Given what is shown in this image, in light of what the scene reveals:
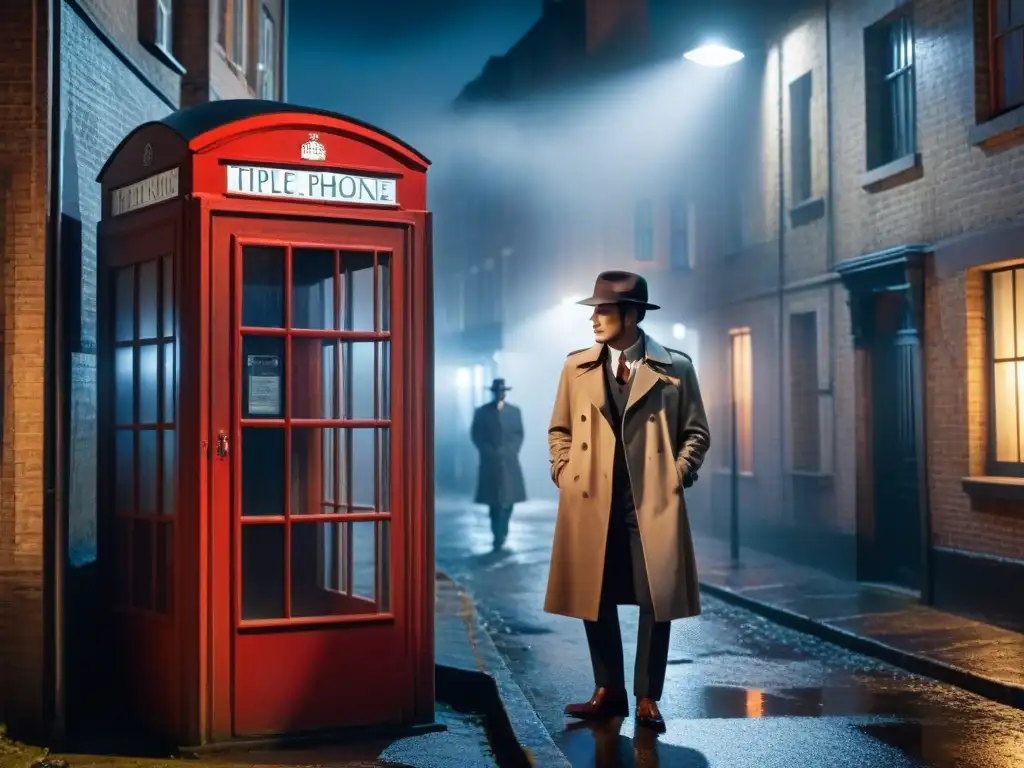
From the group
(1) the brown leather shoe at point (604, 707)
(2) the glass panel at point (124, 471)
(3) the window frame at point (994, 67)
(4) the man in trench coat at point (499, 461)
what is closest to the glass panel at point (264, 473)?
(2) the glass panel at point (124, 471)

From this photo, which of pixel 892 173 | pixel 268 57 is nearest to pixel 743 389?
pixel 892 173

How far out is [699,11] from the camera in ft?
56.5

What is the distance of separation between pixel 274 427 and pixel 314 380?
1.09 ft

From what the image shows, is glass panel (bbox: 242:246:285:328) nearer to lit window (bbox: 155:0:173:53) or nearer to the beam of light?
lit window (bbox: 155:0:173:53)

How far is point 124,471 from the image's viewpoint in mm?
7320

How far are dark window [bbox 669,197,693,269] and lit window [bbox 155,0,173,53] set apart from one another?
1595 cm

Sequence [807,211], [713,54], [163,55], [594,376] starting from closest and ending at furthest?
[594,376]
[163,55]
[713,54]
[807,211]

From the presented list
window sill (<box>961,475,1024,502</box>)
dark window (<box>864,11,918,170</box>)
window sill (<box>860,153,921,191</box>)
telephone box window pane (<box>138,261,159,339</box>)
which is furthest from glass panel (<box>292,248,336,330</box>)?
dark window (<box>864,11,918,170</box>)

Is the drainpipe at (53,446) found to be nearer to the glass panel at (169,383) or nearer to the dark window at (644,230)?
the glass panel at (169,383)

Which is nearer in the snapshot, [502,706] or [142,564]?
[142,564]

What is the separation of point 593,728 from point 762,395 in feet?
35.3

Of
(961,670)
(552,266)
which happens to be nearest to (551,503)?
(552,266)

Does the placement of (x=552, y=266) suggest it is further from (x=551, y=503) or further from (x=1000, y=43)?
(x=1000, y=43)

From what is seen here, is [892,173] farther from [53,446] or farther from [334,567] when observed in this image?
[53,446]
